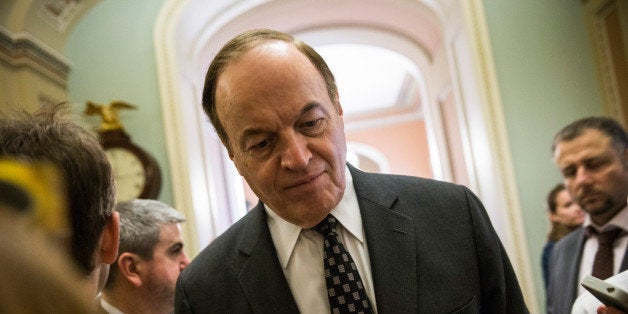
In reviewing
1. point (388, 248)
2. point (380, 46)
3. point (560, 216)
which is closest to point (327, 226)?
point (388, 248)

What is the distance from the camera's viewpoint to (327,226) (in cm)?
137

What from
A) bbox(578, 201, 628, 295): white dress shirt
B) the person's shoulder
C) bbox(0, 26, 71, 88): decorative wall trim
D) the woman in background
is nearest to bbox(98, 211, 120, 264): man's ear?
the person's shoulder

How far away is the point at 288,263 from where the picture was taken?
1.39m

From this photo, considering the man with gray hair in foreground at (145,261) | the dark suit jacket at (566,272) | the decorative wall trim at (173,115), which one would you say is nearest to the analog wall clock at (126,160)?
the decorative wall trim at (173,115)

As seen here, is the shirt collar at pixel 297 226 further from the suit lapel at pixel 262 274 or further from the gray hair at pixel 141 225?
the gray hair at pixel 141 225

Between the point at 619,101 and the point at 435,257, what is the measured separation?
10.4 ft

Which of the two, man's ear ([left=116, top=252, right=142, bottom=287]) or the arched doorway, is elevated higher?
the arched doorway

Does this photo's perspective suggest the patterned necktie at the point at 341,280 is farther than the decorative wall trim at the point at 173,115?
No

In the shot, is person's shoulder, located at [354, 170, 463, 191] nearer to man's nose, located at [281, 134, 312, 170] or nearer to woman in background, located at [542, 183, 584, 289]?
man's nose, located at [281, 134, 312, 170]

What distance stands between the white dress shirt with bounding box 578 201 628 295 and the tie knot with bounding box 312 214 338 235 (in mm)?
1364

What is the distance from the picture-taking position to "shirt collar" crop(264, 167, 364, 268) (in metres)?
1.39

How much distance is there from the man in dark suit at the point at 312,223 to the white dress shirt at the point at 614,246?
1050mm

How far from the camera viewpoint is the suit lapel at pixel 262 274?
134 centimetres

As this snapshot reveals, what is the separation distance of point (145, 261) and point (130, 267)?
0.20ft
